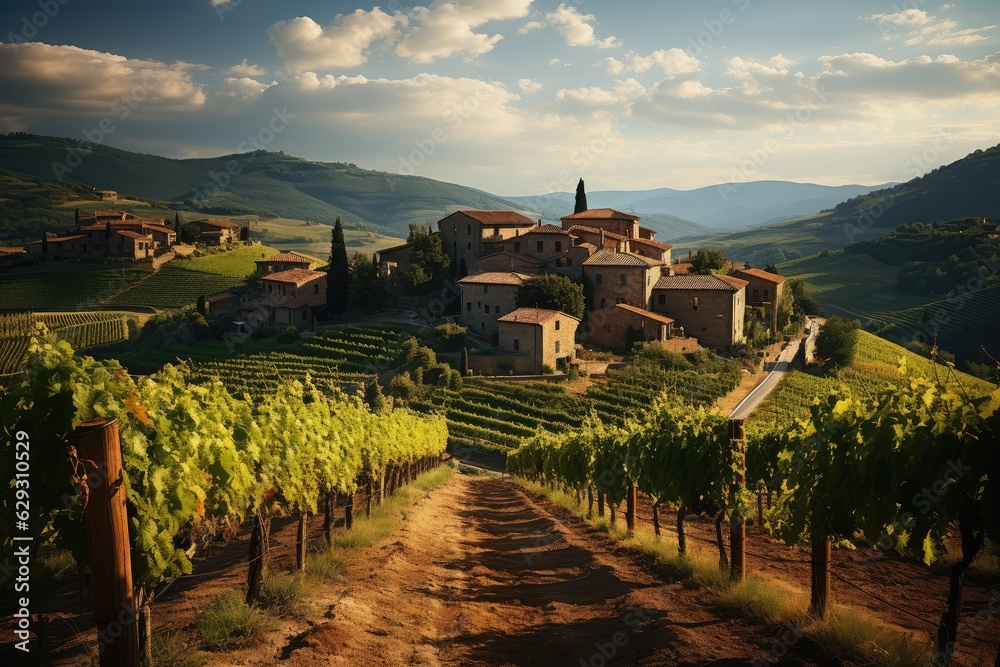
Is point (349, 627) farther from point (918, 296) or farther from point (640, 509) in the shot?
point (918, 296)

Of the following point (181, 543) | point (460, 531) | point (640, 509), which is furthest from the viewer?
point (640, 509)


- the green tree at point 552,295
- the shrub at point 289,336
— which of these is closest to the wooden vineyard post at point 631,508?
the green tree at point 552,295

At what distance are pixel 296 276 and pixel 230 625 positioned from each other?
194 ft

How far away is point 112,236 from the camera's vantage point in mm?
86312

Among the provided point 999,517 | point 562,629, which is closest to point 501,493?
point 562,629

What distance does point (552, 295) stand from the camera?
50625 mm

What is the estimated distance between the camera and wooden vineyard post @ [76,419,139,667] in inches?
171

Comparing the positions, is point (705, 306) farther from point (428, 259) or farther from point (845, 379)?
point (428, 259)

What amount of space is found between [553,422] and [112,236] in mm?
71804

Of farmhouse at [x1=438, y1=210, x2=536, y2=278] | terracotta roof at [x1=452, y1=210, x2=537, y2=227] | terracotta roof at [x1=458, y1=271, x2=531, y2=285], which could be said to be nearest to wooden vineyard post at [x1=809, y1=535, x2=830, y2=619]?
terracotta roof at [x1=458, y1=271, x2=531, y2=285]

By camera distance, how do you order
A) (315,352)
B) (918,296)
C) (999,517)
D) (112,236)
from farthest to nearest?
(918,296) → (112,236) → (315,352) → (999,517)

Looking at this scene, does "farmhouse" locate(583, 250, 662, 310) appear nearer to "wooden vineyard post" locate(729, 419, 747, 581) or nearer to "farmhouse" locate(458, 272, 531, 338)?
"farmhouse" locate(458, 272, 531, 338)

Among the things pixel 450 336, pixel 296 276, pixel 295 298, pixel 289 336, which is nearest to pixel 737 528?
pixel 450 336

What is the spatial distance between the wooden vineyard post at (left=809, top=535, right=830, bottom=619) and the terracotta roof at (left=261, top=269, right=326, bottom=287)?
58783 mm
